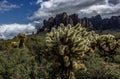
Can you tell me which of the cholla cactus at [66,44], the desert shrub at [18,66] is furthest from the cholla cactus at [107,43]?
the cholla cactus at [66,44]

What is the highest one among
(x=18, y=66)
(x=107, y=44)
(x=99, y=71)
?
(x=107, y=44)

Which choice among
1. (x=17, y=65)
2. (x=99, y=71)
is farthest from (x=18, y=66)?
(x=99, y=71)

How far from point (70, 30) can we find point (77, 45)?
1144 mm

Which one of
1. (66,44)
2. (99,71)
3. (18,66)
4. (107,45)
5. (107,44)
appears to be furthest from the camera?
(107,45)

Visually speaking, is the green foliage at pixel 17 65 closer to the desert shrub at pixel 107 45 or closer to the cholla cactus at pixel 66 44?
the desert shrub at pixel 107 45

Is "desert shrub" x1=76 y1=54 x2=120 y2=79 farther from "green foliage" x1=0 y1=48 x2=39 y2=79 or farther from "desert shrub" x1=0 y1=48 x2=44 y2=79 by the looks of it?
"green foliage" x1=0 y1=48 x2=39 y2=79

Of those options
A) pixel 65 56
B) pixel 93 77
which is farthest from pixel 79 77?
pixel 65 56

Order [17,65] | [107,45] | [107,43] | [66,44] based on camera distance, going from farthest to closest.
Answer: [107,45] → [107,43] → [17,65] → [66,44]

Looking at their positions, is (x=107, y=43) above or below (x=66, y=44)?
below

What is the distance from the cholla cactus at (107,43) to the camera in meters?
36.5

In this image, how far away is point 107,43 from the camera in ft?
121

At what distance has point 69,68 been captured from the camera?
77.3 ft

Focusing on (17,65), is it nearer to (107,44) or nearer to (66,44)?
(107,44)

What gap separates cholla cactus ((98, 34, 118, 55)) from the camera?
3650cm
